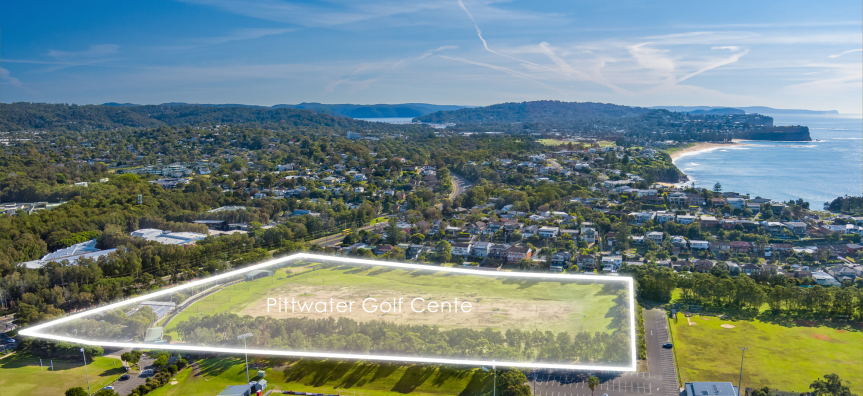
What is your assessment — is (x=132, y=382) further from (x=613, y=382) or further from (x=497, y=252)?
(x=497, y=252)

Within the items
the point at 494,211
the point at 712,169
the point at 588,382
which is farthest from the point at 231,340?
the point at 712,169

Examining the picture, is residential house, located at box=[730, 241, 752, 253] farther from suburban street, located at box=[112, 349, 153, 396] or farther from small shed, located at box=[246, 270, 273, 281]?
suburban street, located at box=[112, 349, 153, 396]

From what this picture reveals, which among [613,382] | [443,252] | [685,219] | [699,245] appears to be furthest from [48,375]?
[685,219]

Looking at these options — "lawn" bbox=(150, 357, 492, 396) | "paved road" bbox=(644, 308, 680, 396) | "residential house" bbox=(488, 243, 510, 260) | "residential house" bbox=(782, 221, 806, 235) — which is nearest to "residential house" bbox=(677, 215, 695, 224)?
"residential house" bbox=(782, 221, 806, 235)

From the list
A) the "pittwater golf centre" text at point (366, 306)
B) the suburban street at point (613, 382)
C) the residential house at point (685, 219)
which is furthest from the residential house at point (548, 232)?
the "pittwater golf centre" text at point (366, 306)

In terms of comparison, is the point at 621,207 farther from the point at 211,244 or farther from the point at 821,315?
the point at 211,244

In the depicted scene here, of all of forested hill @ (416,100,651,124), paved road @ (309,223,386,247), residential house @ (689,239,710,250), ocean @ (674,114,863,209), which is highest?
forested hill @ (416,100,651,124)

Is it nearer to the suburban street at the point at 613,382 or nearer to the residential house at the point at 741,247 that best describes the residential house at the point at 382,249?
the suburban street at the point at 613,382
